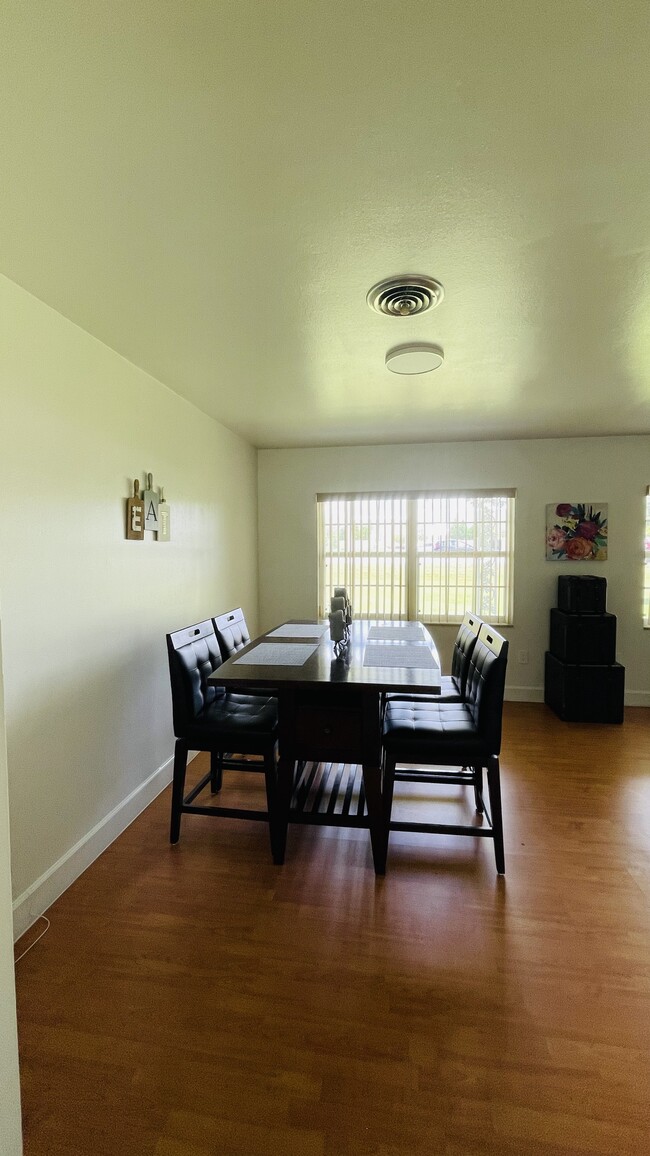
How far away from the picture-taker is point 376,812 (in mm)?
2025

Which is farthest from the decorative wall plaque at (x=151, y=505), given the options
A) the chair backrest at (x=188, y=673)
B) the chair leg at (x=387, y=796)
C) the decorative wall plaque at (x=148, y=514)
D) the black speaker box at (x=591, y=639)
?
the black speaker box at (x=591, y=639)

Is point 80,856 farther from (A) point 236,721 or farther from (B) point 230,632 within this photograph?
(B) point 230,632

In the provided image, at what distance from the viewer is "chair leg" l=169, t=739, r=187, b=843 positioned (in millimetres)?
2197

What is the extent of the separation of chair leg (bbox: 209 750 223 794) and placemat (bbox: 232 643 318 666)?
24.1 inches

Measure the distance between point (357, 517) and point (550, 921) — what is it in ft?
11.0

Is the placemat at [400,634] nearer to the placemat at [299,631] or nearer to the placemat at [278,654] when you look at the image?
the placemat at [299,631]

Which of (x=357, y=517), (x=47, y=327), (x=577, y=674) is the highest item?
(x=47, y=327)

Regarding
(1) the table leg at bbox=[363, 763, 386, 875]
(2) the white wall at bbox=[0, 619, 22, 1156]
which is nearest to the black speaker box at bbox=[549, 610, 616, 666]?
(1) the table leg at bbox=[363, 763, 386, 875]

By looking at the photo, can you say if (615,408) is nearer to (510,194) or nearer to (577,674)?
(577,674)

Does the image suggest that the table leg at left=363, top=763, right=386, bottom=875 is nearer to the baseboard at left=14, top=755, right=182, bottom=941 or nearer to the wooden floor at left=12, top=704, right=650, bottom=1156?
the wooden floor at left=12, top=704, right=650, bottom=1156

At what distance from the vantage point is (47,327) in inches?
71.6

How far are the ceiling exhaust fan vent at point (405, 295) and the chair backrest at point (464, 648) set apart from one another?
1534 millimetres

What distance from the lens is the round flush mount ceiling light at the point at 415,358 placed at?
216cm

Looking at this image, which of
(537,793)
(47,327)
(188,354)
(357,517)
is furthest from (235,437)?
(537,793)
